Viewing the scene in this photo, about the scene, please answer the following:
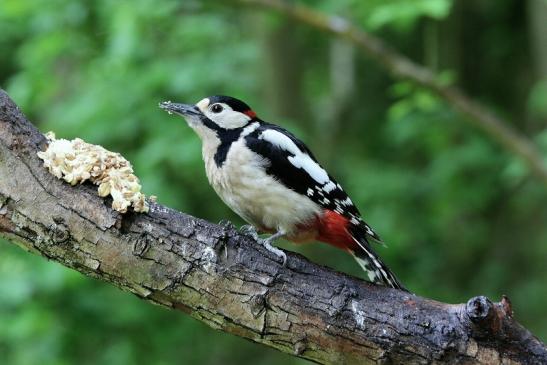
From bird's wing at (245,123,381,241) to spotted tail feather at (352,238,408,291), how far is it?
0.28 feet

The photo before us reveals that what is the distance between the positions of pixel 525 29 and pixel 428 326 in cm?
615

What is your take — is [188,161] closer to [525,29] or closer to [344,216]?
[344,216]

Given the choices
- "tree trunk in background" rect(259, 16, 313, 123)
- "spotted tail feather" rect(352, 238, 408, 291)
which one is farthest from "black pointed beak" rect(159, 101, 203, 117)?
"tree trunk in background" rect(259, 16, 313, 123)

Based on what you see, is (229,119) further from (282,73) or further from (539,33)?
(539,33)

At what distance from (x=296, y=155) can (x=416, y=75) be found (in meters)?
2.24

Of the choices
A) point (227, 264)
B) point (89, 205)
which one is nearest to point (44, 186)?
point (89, 205)

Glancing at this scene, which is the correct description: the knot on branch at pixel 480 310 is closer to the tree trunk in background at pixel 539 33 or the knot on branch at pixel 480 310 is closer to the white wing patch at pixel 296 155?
the white wing patch at pixel 296 155

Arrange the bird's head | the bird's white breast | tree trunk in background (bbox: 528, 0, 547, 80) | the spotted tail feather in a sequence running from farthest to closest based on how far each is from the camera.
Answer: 1. tree trunk in background (bbox: 528, 0, 547, 80)
2. the bird's head
3. the bird's white breast
4. the spotted tail feather

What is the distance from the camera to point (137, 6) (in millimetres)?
5391

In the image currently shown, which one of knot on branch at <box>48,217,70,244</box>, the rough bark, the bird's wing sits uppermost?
the bird's wing

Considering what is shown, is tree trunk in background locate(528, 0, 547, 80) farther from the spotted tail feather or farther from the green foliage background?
the spotted tail feather

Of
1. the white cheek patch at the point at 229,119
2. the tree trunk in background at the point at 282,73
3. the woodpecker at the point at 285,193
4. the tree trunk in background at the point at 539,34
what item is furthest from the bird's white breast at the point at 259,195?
the tree trunk in background at the point at 539,34

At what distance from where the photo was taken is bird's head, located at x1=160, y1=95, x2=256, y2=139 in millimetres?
3732

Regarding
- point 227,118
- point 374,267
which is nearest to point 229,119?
point 227,118
